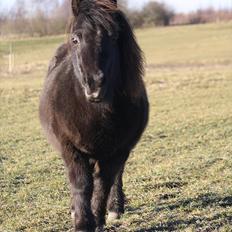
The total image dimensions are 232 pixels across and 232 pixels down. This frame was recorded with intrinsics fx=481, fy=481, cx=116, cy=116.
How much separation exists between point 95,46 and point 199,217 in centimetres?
226

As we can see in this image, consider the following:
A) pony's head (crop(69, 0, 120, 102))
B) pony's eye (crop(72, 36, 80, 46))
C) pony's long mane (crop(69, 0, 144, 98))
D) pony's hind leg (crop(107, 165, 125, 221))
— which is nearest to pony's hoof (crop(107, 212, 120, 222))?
pony's hind leg (crop(107, 165, 125, 221))

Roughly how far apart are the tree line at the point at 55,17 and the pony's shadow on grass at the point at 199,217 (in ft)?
23.4

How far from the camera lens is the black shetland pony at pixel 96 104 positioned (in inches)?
144

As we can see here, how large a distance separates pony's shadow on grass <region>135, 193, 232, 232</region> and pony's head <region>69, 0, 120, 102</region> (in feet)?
5.30

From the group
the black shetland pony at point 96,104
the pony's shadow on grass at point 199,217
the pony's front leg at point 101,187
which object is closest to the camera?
the black shetland pony at point 96,104

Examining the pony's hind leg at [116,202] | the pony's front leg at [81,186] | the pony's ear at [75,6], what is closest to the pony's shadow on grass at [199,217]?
the pony's hind leg at [116,202]

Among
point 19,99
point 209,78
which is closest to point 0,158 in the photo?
point 19,99

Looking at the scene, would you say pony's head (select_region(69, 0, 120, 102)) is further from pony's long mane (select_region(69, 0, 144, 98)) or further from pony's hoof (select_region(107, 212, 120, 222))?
pony's hoof (select_region(107, 212, 120, 222))

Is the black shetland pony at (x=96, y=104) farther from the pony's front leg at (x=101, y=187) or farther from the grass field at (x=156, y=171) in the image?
the grass field at (x=156, y=171)

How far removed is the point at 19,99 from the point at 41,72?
14461 millimetres

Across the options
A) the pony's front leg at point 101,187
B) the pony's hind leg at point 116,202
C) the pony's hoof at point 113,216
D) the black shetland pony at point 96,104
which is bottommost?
the pony's hoof at point 113,216

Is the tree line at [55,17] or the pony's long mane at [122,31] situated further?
the tree line at [55,17]

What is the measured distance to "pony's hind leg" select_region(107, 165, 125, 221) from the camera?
5133 mm

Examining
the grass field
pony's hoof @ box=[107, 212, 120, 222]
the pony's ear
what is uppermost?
the pony's ear
